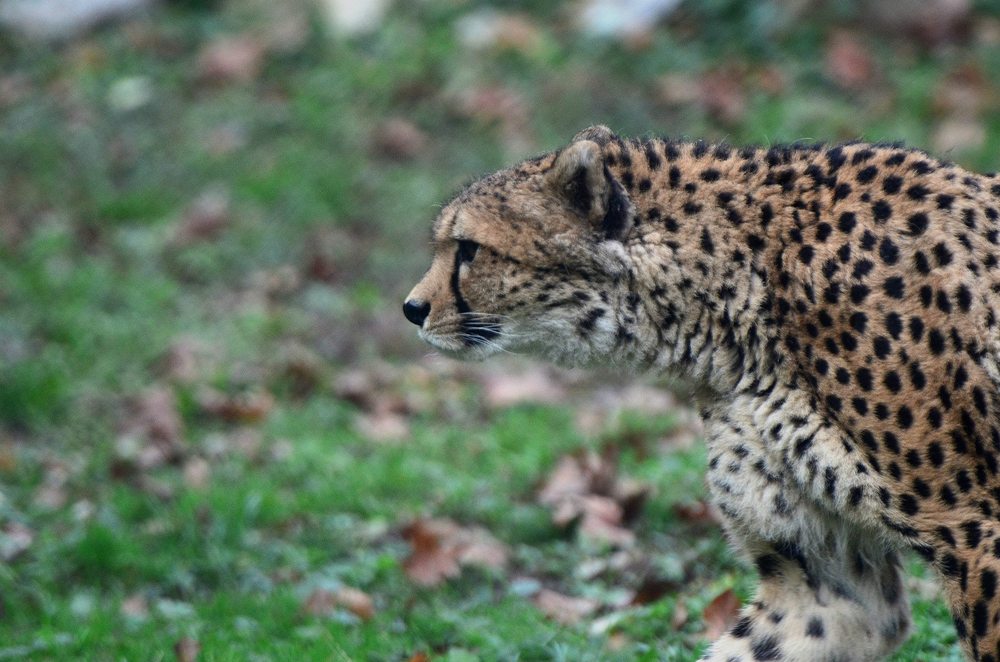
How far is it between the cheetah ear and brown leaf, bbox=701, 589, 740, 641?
4.23 ft

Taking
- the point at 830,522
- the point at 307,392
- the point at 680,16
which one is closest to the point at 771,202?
the point at 830,522

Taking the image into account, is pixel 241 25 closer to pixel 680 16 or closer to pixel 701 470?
pixel 680 16

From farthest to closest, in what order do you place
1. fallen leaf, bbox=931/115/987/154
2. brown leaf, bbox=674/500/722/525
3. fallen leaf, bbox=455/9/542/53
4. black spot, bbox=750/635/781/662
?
fallen leaf, bbox=455/9/542/53
fallen leaf, bbox=931/115/987/154
brown leaf, bbox=674/500/722/525
black spot, bbox=750/635/781/662

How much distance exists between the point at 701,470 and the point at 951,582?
2.55 metres

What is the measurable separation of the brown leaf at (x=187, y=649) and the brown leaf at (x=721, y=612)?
5.23 ft

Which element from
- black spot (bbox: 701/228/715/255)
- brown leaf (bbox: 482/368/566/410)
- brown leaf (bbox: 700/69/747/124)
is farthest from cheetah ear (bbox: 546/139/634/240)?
brown leaf (bbox: 700/69/747/124)

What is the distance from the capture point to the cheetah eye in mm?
4043

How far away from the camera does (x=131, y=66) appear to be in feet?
37.2

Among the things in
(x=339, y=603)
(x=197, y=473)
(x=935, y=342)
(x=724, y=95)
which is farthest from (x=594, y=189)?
(x=724, y=95)

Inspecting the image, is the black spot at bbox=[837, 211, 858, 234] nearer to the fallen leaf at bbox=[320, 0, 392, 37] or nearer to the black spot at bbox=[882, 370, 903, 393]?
the black spot at bbox=[882, 370, 903, 393]

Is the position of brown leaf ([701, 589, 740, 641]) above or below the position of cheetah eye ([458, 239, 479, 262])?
below

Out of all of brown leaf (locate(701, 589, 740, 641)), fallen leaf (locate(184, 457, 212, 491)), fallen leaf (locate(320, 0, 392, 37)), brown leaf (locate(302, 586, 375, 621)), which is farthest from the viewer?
fallen leaf (locate(320, 0, 392, 37))

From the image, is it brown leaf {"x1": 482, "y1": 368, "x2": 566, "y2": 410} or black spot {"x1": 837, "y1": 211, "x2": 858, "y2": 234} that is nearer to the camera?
black spot {"x1": 837, "y1": 211, "x2": 858, "y2": 234}

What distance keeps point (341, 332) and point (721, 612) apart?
4.31 metres
